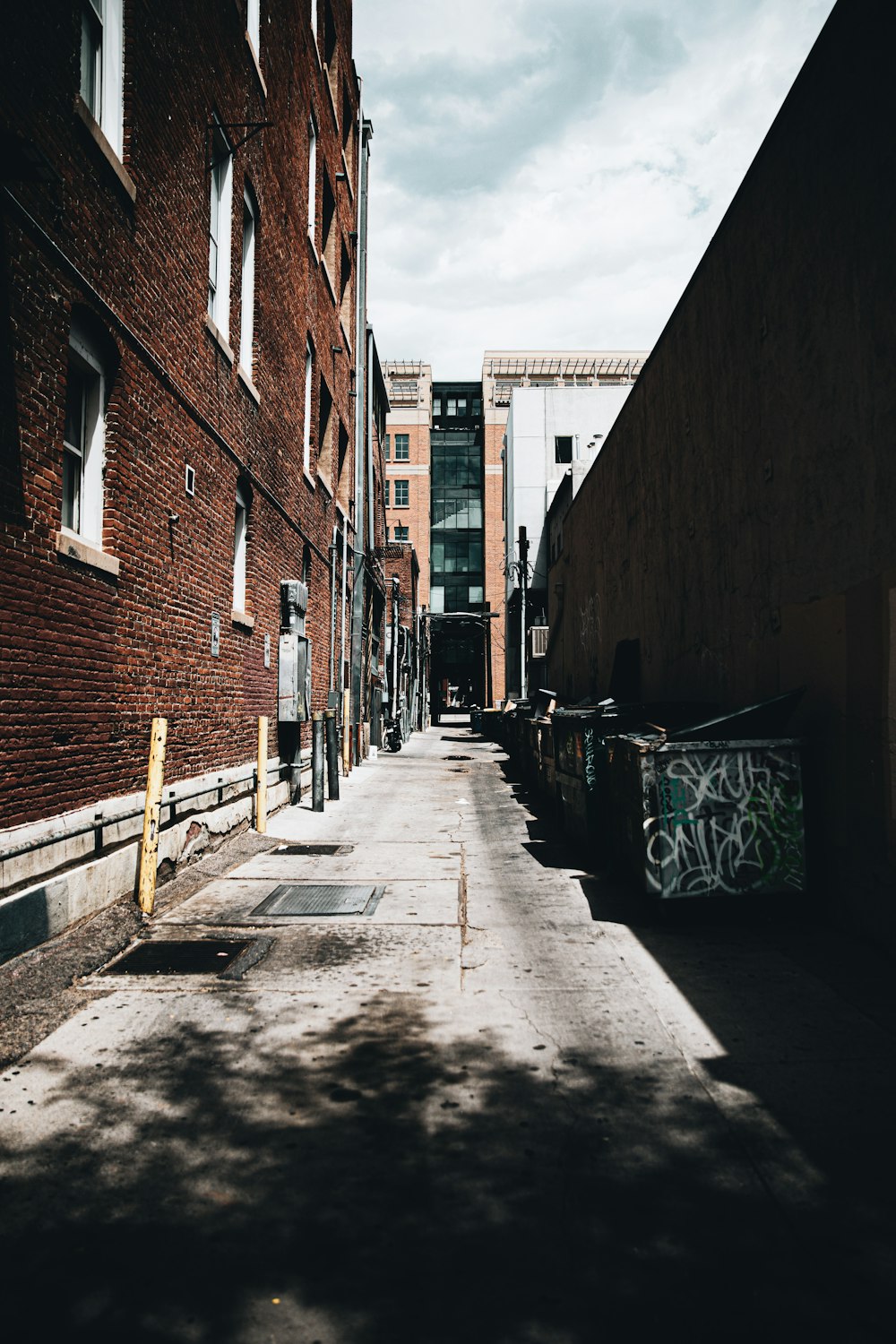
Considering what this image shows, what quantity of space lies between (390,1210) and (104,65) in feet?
25.3

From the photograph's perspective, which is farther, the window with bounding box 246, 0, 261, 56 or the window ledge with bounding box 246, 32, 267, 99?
the window with bounding box 246, 0, 261, 56

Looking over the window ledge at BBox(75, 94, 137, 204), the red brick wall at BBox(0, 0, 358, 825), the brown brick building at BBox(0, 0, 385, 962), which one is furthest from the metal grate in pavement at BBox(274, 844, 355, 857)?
the window ledge at BBox(75, 94, 137, 204)

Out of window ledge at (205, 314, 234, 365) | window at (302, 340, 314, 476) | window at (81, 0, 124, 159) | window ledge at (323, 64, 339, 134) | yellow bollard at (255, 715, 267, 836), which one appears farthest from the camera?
window ledge at (323, 64, 339, 134)

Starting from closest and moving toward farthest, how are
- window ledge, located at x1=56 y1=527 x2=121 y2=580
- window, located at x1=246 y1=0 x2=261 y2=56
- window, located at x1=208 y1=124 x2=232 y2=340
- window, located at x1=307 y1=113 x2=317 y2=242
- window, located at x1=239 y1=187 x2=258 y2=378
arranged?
window ledge, located at x1=56 y1=527 x2=121 y2=580 → window, located at x1=208 y1=124 x2=232 y2=340 → window, located at x1=246 y1=0 x2=261 y2=56 → window, located at x1=239 y1=187 x2=258 y2=378 → window, located at x1=307 y1=113 x2=317 y2=242

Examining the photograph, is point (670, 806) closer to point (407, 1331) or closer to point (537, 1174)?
point (537, 1174)

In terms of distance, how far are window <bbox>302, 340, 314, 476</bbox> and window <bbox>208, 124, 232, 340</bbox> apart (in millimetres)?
4945

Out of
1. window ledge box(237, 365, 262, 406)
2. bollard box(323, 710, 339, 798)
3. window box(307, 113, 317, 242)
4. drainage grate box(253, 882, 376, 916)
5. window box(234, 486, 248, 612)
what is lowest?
drainage grate box(253, 882, 376, 916)

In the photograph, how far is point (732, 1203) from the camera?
9.18 feet

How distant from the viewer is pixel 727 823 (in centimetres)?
617

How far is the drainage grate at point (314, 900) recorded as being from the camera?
6.79 meters

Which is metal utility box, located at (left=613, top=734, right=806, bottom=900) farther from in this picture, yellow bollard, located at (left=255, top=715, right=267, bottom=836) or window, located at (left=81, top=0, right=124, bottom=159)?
window, located at (left=81, top=0, right=124, bottom=159)

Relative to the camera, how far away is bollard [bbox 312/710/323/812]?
1268 cm

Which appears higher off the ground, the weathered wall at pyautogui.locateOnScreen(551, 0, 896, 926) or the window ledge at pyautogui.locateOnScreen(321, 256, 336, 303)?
the window ledge at pyautogui.locateOnScreen(321, 256, 336, 303)

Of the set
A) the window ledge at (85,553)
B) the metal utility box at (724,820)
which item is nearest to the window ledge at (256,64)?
the window ledge at (85,553)
